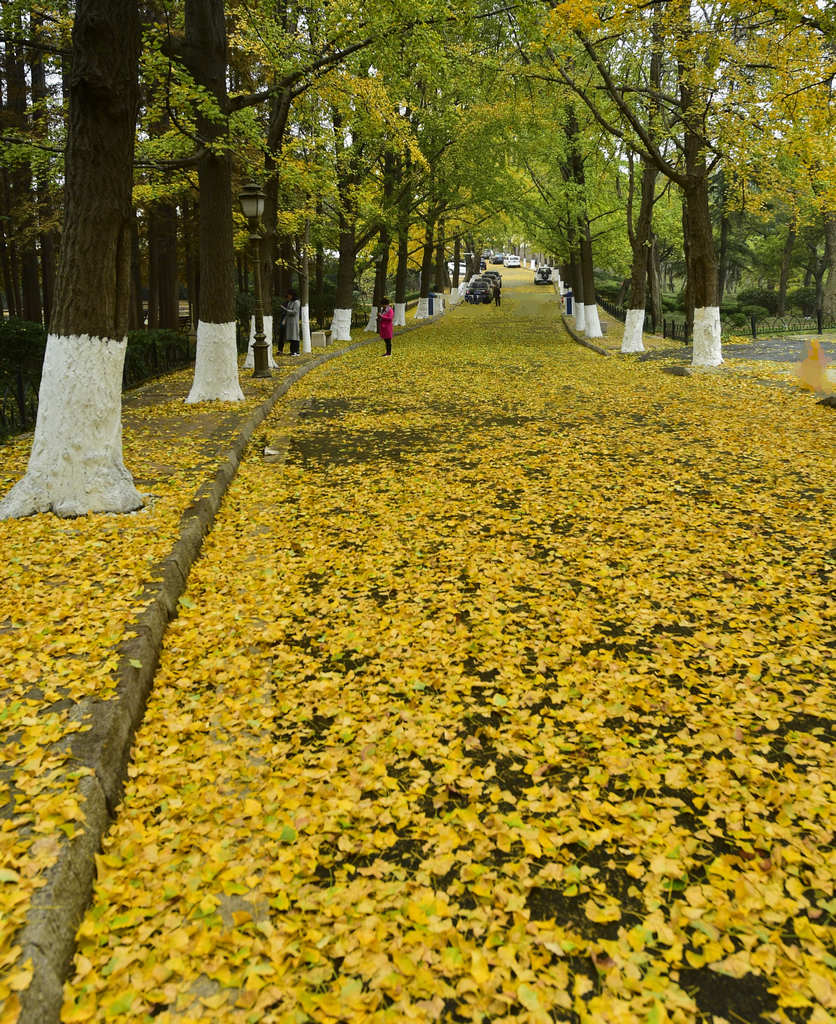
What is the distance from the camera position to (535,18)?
17219mm

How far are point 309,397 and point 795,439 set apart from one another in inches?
356

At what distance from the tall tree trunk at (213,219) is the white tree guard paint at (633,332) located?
43.8 feet

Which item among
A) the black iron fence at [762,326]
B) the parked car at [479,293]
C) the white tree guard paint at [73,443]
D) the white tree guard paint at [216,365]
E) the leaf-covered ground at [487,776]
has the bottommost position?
the leaf-covered ground at [487,776]

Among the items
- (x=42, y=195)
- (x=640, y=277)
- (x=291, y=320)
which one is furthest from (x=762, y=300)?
(x=42, y=195)

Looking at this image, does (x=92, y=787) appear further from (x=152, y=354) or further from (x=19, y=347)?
(x=152, y=354)

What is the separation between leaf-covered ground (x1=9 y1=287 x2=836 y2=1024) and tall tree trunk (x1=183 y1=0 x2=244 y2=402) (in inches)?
242

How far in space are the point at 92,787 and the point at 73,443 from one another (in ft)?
14.3

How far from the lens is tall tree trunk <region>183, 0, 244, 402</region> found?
39.4 feet

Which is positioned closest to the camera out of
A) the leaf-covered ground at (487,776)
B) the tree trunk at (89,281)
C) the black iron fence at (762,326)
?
the leaf-covered ground at (487,776)

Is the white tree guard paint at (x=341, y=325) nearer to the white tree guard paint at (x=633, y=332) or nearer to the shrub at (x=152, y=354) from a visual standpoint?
the shrub at (x=152, y=354)

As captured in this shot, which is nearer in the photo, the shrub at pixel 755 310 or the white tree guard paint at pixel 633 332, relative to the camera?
the white tree guard paint at pixel 633 332

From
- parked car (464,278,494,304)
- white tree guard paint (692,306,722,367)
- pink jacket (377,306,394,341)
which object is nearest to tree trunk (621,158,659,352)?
white tree guard paint (692,306,722,367)

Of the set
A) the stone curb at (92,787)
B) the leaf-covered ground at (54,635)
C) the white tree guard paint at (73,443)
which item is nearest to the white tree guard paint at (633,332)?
the leaf-covered ground at (54,635)

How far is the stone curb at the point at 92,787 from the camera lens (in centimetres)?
217
